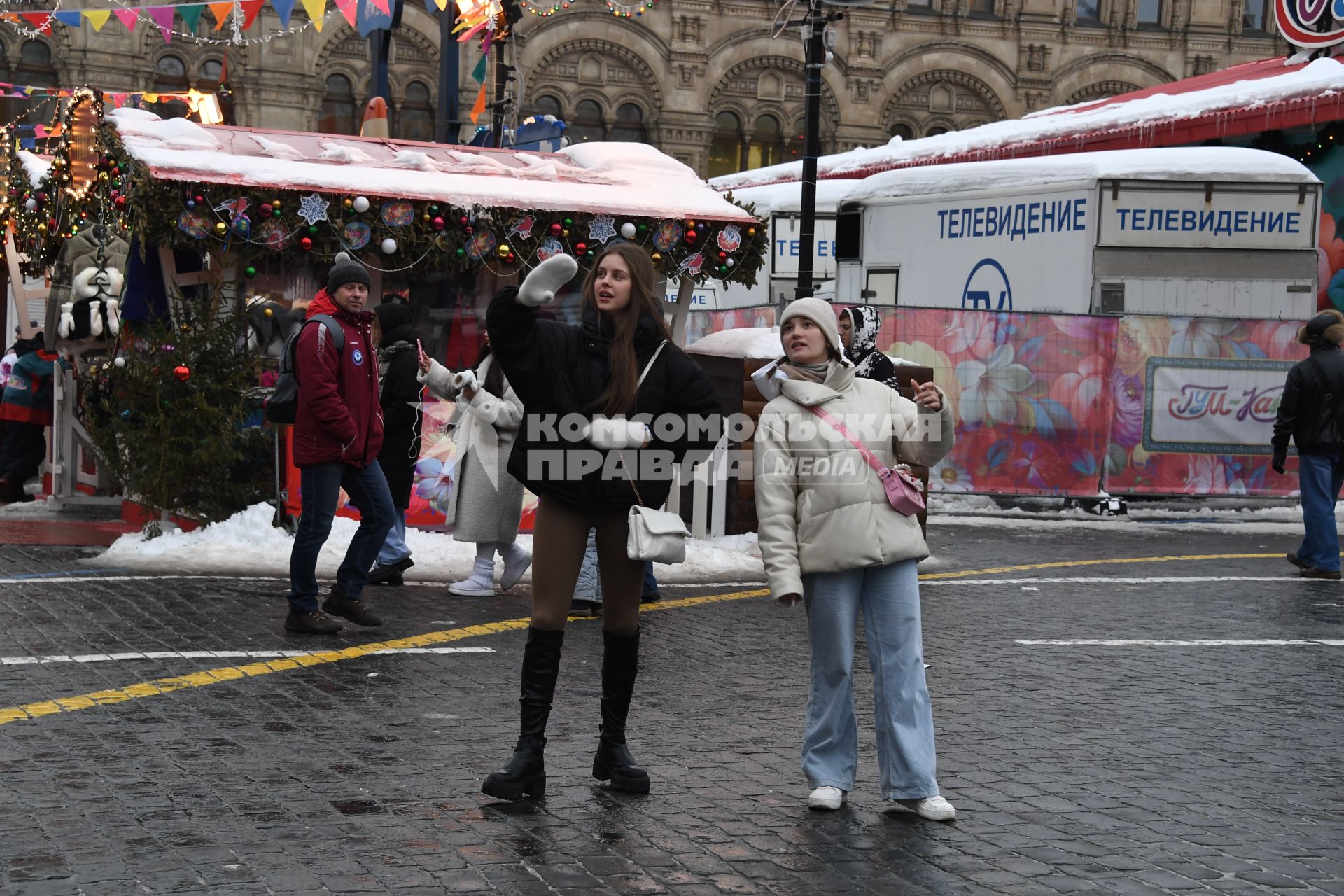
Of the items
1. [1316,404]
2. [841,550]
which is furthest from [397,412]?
[1316,404]

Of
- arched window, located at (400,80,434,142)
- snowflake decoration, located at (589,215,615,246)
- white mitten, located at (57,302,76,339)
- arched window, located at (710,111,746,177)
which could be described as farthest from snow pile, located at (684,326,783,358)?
arched window, located at (710,111,746,177)

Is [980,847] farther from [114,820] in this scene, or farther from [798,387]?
[114,820]

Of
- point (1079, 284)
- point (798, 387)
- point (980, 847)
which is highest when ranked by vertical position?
point (1079, 284)

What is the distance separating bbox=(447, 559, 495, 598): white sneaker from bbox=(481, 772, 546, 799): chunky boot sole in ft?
15.9

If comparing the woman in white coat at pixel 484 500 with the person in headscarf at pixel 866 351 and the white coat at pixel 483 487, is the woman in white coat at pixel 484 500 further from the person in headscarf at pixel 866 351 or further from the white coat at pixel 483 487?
the person in headscarf at pixel 866 351

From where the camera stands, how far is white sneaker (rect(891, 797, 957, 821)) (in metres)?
5.46

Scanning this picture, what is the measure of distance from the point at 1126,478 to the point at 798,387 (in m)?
12.7

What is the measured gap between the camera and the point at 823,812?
557 centimetres

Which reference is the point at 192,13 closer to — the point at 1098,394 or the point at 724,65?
the point at 1098,394

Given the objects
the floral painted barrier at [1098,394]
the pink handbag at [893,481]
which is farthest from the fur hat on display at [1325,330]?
the pink handbag at [893,481]

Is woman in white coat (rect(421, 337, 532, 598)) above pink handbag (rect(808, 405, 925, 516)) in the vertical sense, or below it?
below

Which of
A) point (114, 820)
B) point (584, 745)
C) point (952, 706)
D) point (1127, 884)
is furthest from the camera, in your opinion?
point (952, 706)

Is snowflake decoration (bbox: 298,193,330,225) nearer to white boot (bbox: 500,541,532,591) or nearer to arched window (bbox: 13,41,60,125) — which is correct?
white boot (bbox: 500,541,532,591)

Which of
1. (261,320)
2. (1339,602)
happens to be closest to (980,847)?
(1339,602)
